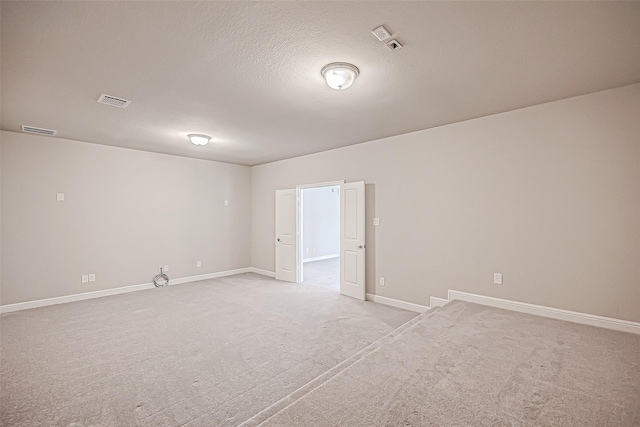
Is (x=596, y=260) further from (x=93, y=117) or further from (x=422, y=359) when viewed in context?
(x=93, y=117)

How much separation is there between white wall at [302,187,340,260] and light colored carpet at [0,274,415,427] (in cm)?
416

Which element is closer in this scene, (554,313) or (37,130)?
(554,313)

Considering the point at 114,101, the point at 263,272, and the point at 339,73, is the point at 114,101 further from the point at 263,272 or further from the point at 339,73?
the point at 263,272

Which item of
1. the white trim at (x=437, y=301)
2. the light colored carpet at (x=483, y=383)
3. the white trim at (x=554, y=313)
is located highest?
the white trim at (x=554, y=313)

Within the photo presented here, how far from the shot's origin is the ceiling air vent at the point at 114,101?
3.08 m

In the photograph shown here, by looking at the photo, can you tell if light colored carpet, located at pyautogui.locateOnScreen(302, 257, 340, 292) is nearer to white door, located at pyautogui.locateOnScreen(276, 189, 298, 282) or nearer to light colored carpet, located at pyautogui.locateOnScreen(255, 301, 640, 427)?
white door, located at pyautogui.locateOnScreen(276, 189, 298, 282)

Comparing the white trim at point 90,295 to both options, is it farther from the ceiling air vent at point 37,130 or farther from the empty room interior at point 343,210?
the ceiling air vent at point 37,130

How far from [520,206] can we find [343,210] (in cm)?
266

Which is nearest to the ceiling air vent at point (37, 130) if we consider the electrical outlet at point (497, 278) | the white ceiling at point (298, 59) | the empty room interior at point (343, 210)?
the empty room interior at point (343, 210)

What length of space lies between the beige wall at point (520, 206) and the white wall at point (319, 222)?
4.32 m

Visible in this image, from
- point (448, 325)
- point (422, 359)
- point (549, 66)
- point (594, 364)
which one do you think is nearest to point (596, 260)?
point (594, 364)

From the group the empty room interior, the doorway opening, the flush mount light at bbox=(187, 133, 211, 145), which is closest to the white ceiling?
the empty room interior

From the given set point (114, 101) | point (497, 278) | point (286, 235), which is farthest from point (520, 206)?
point (114, 101)

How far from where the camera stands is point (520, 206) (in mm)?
3457
